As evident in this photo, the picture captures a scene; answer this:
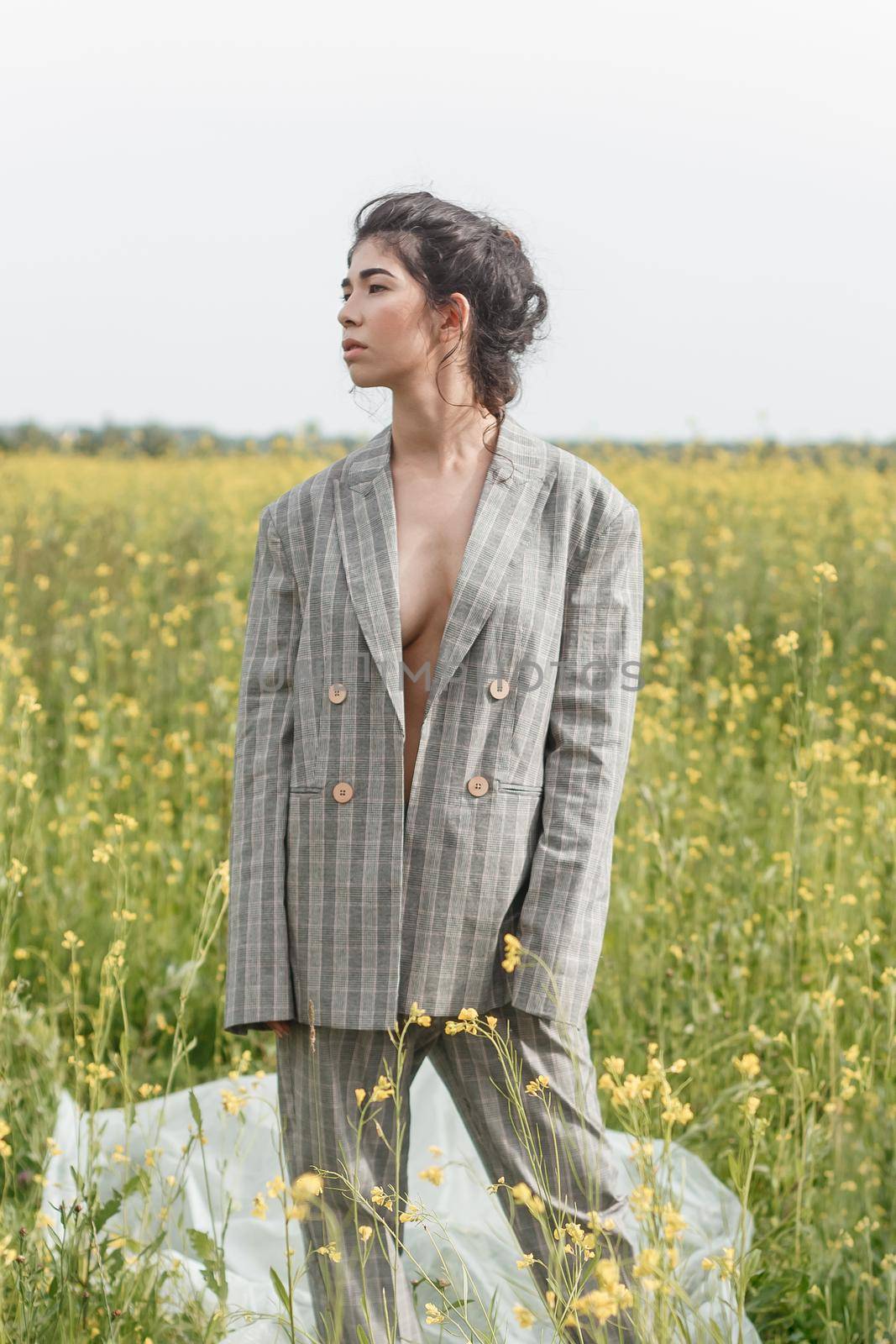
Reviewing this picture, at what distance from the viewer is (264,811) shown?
200cm

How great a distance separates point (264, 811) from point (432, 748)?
0.92 feet

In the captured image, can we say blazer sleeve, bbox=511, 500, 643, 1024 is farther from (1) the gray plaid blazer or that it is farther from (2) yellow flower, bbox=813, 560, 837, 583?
(2) yellow flower, bbox=813, 560, 837, 583

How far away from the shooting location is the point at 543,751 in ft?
6.55

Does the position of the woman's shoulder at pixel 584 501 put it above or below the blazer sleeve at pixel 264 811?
above

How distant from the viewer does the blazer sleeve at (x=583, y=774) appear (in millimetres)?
1907

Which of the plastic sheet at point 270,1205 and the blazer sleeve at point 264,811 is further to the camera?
the plastic sheet at point 270,1205

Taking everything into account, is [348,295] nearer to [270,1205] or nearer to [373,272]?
[373,272]

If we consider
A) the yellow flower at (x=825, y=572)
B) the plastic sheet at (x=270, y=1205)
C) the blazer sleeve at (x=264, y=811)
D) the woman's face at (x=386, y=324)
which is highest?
the woman's face at (x=386, y=324)

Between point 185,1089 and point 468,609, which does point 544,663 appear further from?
point 185,1089

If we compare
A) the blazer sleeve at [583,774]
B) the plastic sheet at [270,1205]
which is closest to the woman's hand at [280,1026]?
the blazer sleeve at [583,774]

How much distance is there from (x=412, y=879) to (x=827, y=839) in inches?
74.8

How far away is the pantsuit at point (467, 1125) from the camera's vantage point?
1932 mm

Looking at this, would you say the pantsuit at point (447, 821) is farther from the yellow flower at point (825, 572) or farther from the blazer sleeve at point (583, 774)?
the yellow flower at point (825, 572)

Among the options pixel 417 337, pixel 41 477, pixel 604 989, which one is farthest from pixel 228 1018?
pixel 41 477
